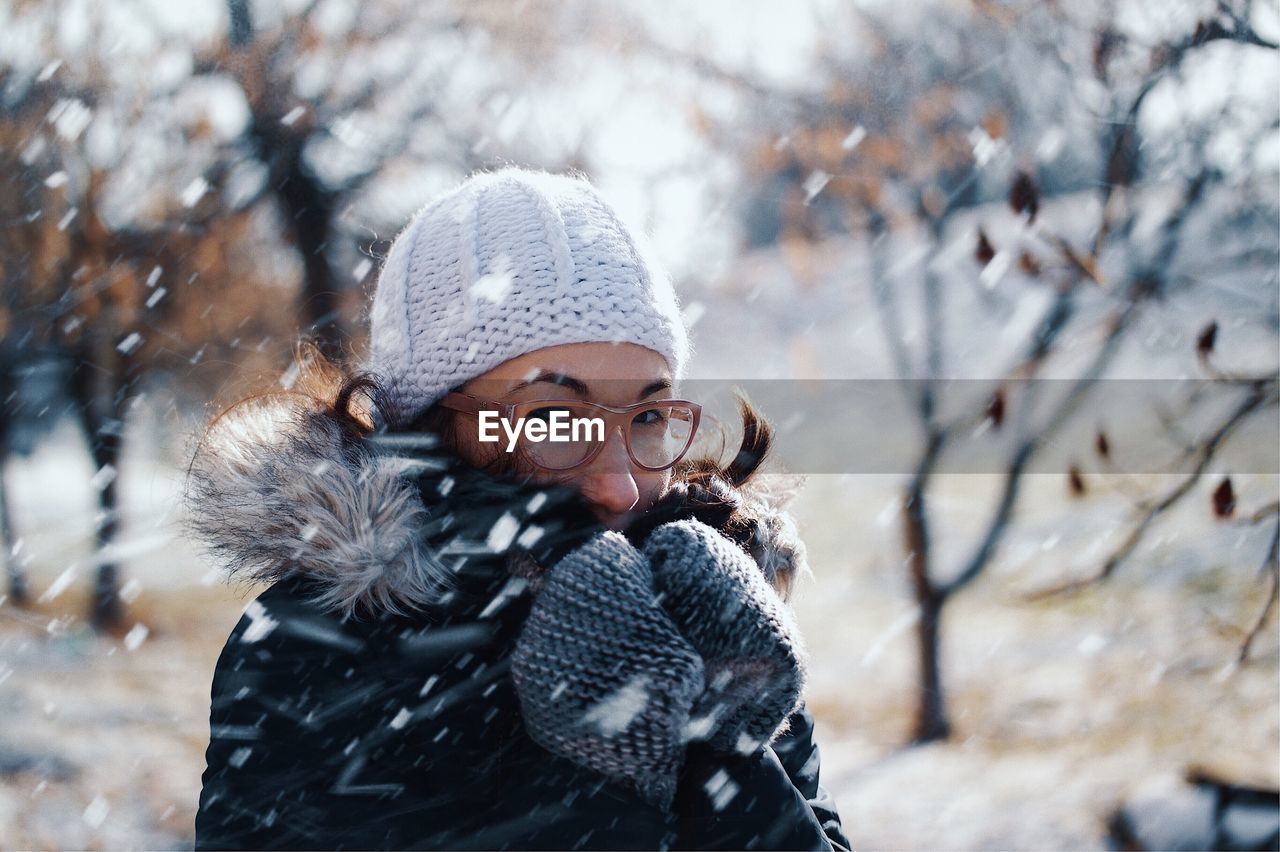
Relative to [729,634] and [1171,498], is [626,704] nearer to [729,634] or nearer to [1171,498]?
[729,634]

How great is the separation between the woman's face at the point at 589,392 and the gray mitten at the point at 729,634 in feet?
0.42

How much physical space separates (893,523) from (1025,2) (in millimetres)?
2617

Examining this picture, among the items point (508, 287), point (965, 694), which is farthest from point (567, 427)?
point (965, 694)

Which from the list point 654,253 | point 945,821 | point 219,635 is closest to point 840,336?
point 945,821

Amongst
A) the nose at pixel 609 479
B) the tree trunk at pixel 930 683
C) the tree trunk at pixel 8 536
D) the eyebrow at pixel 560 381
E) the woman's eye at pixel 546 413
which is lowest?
the tree trunk at pixel 8 536

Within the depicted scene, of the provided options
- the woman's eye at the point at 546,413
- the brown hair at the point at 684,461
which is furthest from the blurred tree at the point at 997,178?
the woman's eye at the point at 546,413

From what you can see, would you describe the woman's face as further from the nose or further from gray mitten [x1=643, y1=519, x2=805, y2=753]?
gray mitten [x1=643, y1=519, x2=805, y2=753]

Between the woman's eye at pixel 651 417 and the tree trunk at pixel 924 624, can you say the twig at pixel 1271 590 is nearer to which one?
the woman's eye at pixel 651 417

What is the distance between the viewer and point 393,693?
1.31 m

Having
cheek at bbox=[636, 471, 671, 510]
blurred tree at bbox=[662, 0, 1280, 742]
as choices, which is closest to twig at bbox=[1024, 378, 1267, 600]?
blurred tree at bbox=[662, 0, 1280, 742]

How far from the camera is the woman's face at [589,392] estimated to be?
1.42 meters

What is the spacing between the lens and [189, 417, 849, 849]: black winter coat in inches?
49.0

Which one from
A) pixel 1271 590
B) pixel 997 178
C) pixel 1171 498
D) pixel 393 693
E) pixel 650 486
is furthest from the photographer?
pixel 997 178

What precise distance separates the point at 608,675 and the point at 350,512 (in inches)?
19.0
